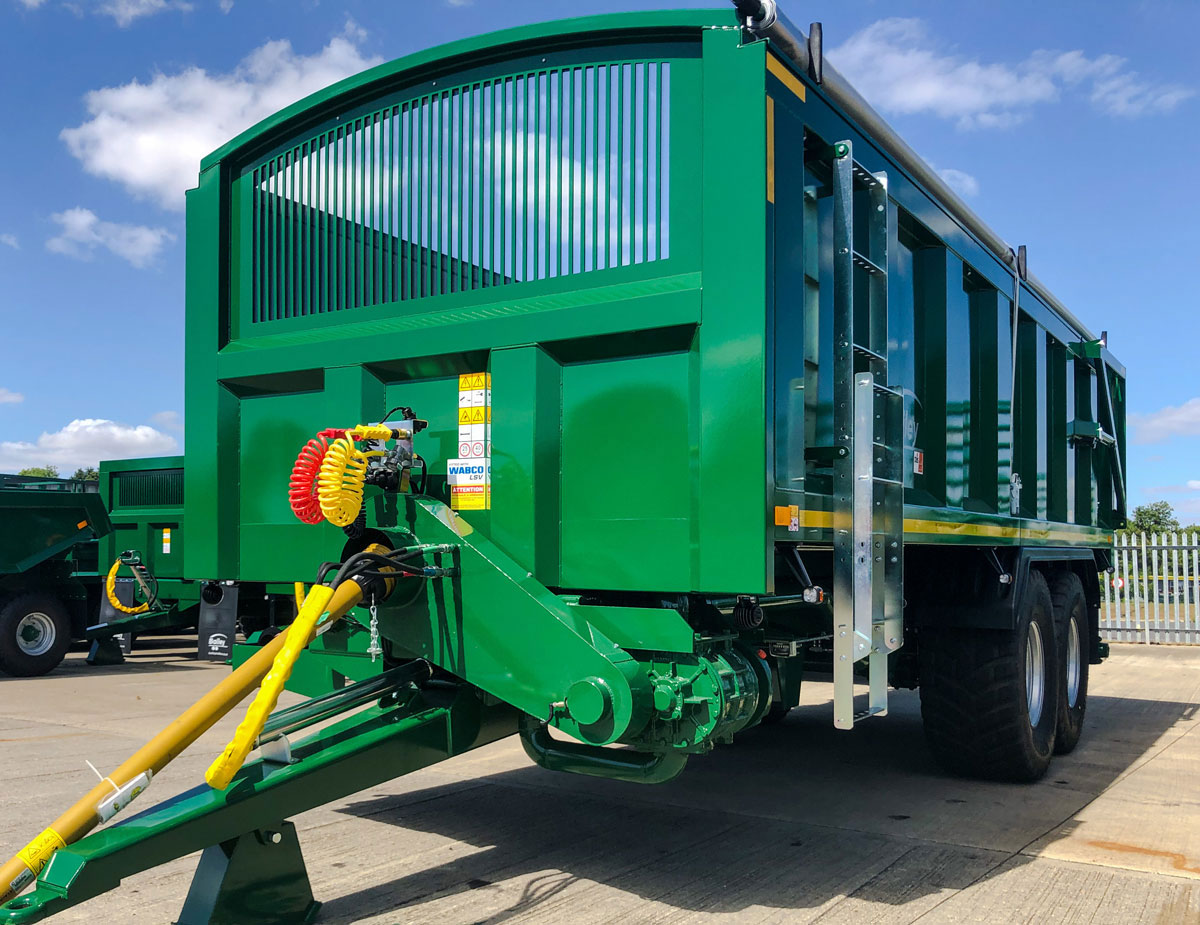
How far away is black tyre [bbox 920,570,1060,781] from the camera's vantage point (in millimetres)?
6168

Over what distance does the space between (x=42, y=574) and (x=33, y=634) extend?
2.55 feet

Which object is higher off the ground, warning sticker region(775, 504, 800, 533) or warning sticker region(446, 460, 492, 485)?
warning sticker region(446, 460, 492, 485)

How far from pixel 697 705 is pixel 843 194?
2108mm

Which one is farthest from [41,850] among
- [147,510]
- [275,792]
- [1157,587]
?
[1157,587]

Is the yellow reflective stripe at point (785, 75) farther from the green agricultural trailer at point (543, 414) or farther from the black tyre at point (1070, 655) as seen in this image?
the black tyre at point (1070, 655)

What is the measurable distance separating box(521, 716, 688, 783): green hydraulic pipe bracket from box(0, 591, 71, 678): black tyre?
9.74 meters

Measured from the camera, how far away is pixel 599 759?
13.5ft

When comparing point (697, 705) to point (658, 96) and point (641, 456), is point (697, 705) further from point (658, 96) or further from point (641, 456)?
point (658, 96)

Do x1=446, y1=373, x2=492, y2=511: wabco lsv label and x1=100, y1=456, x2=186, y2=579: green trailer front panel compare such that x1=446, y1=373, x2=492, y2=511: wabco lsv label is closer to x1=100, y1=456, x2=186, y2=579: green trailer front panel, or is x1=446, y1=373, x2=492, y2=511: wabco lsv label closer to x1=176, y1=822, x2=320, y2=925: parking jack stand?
x1=176, y1=822, x2=320, y2=925: parking jack stand

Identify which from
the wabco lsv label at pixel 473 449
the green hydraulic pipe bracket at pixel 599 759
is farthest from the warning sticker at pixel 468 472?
the green hydraulic pipe bracket at pixel 599 759

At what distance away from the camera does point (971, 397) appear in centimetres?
648

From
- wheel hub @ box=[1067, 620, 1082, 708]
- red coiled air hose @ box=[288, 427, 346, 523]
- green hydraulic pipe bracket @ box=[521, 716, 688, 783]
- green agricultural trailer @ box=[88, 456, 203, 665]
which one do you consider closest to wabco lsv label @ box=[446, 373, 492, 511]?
red coiled air hose @ box=[288, 427, 346, 523]

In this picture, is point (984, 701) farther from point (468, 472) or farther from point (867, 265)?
point (468, 472)

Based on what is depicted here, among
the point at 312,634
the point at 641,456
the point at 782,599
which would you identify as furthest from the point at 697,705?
the point at 312,634
